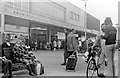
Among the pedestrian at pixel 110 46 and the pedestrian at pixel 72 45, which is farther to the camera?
the pedestrian at pixel 72 45

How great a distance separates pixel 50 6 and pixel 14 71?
96.9 feet

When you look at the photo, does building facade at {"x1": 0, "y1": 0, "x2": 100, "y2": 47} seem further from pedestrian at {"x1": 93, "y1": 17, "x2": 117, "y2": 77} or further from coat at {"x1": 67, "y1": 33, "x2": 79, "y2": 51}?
pedestrian at {"x1": 93, "y1": 17, "x2": 117, "y2": 77}

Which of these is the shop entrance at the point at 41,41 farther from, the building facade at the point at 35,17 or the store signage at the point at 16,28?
the store signage at the point at 16,28

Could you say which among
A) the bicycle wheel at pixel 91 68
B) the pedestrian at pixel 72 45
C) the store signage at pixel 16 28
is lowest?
the bicycle wheel at pixel 91 68

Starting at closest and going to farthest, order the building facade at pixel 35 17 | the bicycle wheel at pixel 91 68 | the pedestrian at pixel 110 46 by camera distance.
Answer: the pedestrian at pixel 110 46 < the bicycle wheel at pixel 91 68 < the building facade at pixel 35 17

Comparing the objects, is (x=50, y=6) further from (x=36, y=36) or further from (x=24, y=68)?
(x=24, y=68)

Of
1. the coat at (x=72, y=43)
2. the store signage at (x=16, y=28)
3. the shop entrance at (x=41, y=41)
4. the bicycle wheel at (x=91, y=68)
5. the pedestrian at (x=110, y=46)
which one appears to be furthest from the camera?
the shop entrance at (x=41, y=41)

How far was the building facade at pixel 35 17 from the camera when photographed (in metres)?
22.2

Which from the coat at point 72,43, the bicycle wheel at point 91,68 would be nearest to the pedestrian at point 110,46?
the bicycle wheel at point 91,68

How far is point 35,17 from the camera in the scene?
27156 mm

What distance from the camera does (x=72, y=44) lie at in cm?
1056

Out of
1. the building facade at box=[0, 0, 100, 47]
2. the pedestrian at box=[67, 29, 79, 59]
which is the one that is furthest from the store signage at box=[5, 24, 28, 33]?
the pedestrian at box=[67, 29, 79, 59]

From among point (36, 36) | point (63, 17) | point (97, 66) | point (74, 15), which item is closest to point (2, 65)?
point (97, 66)

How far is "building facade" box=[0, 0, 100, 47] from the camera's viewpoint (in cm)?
2216
